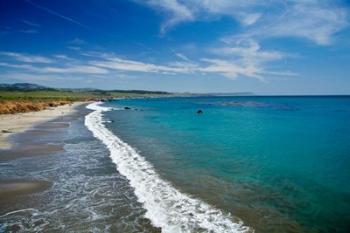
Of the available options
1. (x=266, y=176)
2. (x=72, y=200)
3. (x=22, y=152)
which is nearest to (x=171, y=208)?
(x=72, y=200)

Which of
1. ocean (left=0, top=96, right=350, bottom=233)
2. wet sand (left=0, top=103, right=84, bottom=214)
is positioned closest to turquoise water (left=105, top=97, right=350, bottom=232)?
ocean (left=0, top=96, right=350, bottom=233)

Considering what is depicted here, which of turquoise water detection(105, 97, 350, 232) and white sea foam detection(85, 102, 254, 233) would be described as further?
turquoise water detection(105, 97, 350, 232)

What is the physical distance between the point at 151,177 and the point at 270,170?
23.9ft

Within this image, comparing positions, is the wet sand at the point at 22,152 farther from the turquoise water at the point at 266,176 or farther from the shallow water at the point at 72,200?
the turquoise water at the point at 266,176

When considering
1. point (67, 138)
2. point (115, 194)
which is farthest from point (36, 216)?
point (67, 138)

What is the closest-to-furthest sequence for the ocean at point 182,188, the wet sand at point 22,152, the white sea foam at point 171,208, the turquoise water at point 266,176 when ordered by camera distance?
the white sea foam at point 171,208, the ocean at point 182,188, the turquoise water at point 266,176, the wet sand at point 22,152

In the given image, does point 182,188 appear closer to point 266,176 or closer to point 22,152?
point 266,176

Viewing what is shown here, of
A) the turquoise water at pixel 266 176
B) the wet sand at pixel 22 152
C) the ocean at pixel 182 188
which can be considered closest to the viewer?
the ocean at pixel 182 188

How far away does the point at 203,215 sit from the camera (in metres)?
11.6

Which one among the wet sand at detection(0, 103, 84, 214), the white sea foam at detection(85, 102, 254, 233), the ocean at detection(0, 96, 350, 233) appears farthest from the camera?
the wet sand at detection(0, 103, 84, 214)

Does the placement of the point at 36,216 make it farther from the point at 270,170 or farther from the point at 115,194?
the point at 270,170

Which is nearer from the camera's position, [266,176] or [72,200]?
[72,200]

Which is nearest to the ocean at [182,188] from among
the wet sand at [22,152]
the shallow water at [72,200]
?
the shallow water at [72,200]

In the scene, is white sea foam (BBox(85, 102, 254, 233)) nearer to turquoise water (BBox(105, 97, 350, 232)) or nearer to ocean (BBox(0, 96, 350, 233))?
ocean (BBox(0, 96, 350, 233))
